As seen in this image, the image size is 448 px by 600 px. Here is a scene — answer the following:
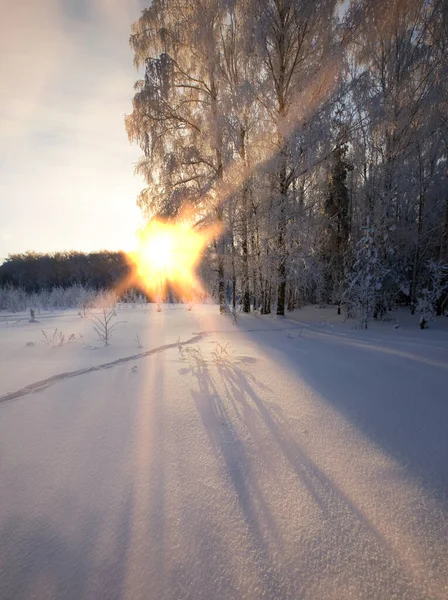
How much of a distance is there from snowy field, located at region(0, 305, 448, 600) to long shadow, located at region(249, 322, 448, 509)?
1 cm

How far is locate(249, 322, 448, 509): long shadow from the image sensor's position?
4.85 ft

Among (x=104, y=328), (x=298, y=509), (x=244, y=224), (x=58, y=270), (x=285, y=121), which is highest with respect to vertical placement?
(x=285, y=121)

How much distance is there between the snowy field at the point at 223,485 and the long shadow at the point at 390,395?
0.01 meters

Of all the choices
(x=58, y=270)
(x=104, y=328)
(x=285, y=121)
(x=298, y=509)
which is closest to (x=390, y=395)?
(x=298, y=509)

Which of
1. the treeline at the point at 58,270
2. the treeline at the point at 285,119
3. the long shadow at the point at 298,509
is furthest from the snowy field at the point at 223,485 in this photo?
the treeline at the point at 58,270

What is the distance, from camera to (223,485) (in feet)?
4.13

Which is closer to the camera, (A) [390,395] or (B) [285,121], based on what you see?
(A) [390,395]

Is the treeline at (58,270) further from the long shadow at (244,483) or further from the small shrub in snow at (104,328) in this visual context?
the long shadow at (244,483)

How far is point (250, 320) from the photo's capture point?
684 centimetres

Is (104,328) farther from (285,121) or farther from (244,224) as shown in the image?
(285,121)

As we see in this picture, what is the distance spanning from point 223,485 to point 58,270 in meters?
40.9

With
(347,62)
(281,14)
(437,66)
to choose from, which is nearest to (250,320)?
(347,62)

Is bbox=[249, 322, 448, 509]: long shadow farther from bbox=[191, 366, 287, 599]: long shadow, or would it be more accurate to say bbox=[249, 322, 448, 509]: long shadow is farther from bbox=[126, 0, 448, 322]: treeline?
bbox=[126, 0, 448, 322]: treeline

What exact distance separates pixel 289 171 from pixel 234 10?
418 centimetres
